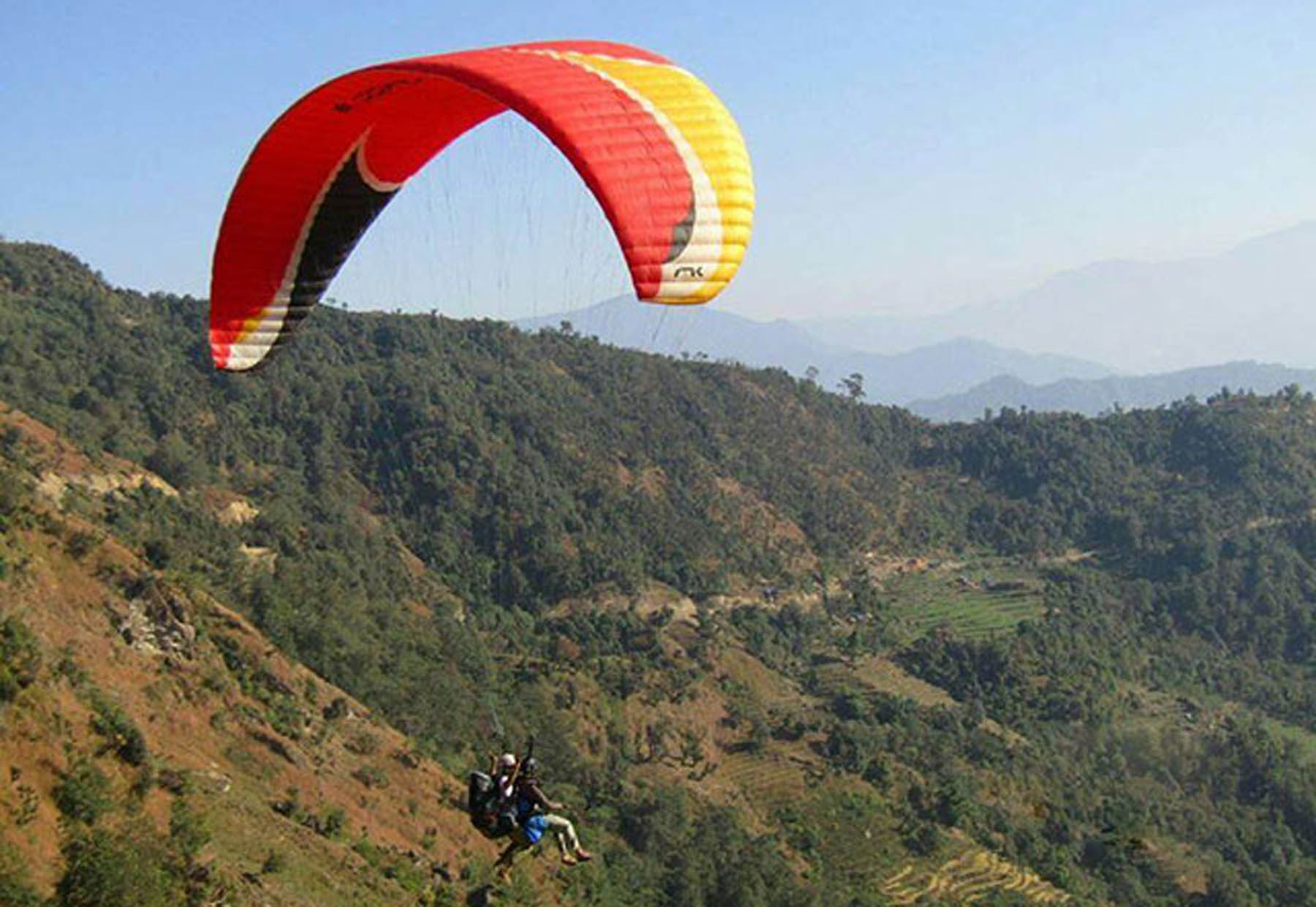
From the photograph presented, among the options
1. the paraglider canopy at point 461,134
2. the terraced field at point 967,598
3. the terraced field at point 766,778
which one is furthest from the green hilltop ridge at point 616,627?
the paraglider canopy at point 461,134

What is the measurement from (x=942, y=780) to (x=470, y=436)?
113 ft

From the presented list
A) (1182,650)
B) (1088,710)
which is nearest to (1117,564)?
(1182,650)

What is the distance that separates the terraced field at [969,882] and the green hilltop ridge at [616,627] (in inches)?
8.0

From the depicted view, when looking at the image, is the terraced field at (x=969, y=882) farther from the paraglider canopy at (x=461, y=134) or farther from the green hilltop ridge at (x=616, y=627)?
the paraglider canopy at (x=461, y=134)

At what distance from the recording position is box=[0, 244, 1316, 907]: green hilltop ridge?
22.6 m

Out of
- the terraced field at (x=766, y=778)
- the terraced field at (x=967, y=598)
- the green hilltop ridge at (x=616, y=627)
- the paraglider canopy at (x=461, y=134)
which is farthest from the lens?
the terraced field at (x=967, y=598)

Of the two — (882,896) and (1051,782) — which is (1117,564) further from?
(882,896)

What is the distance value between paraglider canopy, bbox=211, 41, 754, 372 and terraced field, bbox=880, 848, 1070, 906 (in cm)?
3230

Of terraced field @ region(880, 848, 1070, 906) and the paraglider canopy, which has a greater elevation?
the paraglider canopy

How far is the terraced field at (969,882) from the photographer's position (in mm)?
38844

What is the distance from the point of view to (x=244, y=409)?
6144 centimetres

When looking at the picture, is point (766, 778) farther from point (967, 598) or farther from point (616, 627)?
point (967, 598)

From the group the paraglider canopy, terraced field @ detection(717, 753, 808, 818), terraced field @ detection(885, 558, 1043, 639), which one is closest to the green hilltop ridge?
terraced field @ detection(717, 753, 808, 818)

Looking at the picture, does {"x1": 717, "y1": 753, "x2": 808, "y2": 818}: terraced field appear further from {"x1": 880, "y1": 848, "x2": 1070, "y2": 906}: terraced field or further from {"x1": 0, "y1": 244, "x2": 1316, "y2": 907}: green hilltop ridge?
{"x1": 880, "y1": 848, "x2": 1070, "y2": 906}: terraced field
